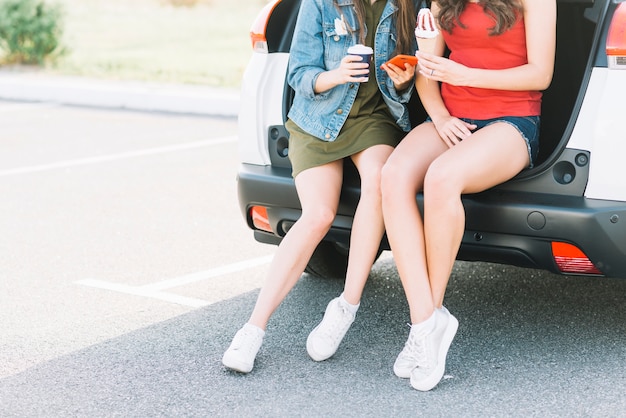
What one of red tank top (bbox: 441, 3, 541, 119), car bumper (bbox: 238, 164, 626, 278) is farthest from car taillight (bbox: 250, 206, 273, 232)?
red tank top (bbox: 441, 3, 541, 119)

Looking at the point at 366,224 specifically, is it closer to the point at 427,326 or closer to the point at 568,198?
the point at 427,326

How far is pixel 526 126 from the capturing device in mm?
3736

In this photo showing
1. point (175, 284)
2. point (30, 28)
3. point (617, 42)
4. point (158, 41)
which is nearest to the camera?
point (617, 42)

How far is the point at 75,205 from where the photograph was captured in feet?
20.9

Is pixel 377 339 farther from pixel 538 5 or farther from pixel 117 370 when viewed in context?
pixel 538 5

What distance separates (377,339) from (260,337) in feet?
1.68

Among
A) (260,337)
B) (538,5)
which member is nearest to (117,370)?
(260,337)

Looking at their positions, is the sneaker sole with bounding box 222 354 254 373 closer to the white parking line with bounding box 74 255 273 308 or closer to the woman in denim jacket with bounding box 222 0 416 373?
the woman in denim jacket with bounding box 222 0 416 373

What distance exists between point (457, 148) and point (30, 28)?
10694mm

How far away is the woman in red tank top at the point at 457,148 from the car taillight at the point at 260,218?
2.13 ft

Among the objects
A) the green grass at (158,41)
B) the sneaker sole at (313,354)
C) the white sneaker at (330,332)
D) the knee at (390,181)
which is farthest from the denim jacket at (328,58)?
the green grass at (158,41)

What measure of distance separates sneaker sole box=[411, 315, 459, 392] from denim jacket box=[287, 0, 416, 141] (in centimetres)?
80

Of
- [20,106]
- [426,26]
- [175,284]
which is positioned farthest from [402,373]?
[20,106]

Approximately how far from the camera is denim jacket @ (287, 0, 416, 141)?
3879 millimetres
